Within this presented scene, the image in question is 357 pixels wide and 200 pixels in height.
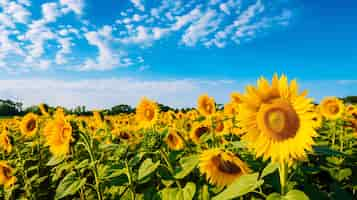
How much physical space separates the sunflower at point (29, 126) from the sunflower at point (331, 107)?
5.38 m

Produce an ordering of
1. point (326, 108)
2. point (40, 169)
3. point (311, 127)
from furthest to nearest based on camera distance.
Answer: point (326, 108) → point (40, 169) → point (311, 127)

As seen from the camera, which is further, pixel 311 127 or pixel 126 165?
pixel 126 165

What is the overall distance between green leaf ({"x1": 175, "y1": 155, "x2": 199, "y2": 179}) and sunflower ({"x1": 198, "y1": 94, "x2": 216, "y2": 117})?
2840 millimetres

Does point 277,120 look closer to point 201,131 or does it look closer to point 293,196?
point 293,196

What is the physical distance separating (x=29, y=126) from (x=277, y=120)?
516cm

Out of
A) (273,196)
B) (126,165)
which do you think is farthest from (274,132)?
(126,165)

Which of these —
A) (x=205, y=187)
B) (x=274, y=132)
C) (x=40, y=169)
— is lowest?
(x=40, y=169)

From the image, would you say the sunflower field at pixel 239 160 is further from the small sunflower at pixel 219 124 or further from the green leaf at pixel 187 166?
the small sunflower at pixel 219 124

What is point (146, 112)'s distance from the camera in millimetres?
4809

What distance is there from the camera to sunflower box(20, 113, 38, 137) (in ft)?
19.6

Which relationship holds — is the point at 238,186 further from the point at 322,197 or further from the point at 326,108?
the point at 326,108

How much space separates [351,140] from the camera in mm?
5742

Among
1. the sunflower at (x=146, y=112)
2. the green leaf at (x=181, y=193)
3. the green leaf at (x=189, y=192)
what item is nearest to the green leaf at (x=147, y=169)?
the green leaf at (x=181, y=193)

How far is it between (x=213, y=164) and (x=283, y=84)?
95 cm
